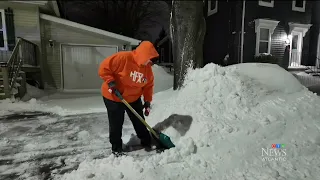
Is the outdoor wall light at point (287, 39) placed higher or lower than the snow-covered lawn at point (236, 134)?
higher

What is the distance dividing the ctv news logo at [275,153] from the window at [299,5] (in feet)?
51.3

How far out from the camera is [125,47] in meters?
12.2

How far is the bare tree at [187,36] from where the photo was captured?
18.4 ft

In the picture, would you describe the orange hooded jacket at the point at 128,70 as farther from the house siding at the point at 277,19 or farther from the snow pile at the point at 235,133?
the house siding at the point at 277,19

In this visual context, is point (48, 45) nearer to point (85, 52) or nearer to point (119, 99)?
point (85, 52)

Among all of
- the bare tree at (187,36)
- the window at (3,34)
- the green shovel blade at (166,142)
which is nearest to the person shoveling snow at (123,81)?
the green shovel blade at (166,142)

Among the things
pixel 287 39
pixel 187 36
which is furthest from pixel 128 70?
pixel 287 39

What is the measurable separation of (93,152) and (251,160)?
226 centimetres

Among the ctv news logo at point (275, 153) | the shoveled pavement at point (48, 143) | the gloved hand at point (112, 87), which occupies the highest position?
the gloved hand at point (112, 87)

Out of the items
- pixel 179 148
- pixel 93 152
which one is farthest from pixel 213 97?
pixel 93 152

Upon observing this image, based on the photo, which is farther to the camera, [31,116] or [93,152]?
[31,116]

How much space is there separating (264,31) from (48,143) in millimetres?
14583

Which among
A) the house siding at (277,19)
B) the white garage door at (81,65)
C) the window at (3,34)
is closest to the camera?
the window at (3,34)

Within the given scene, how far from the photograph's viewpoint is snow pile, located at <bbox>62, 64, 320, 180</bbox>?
8.59 ft
